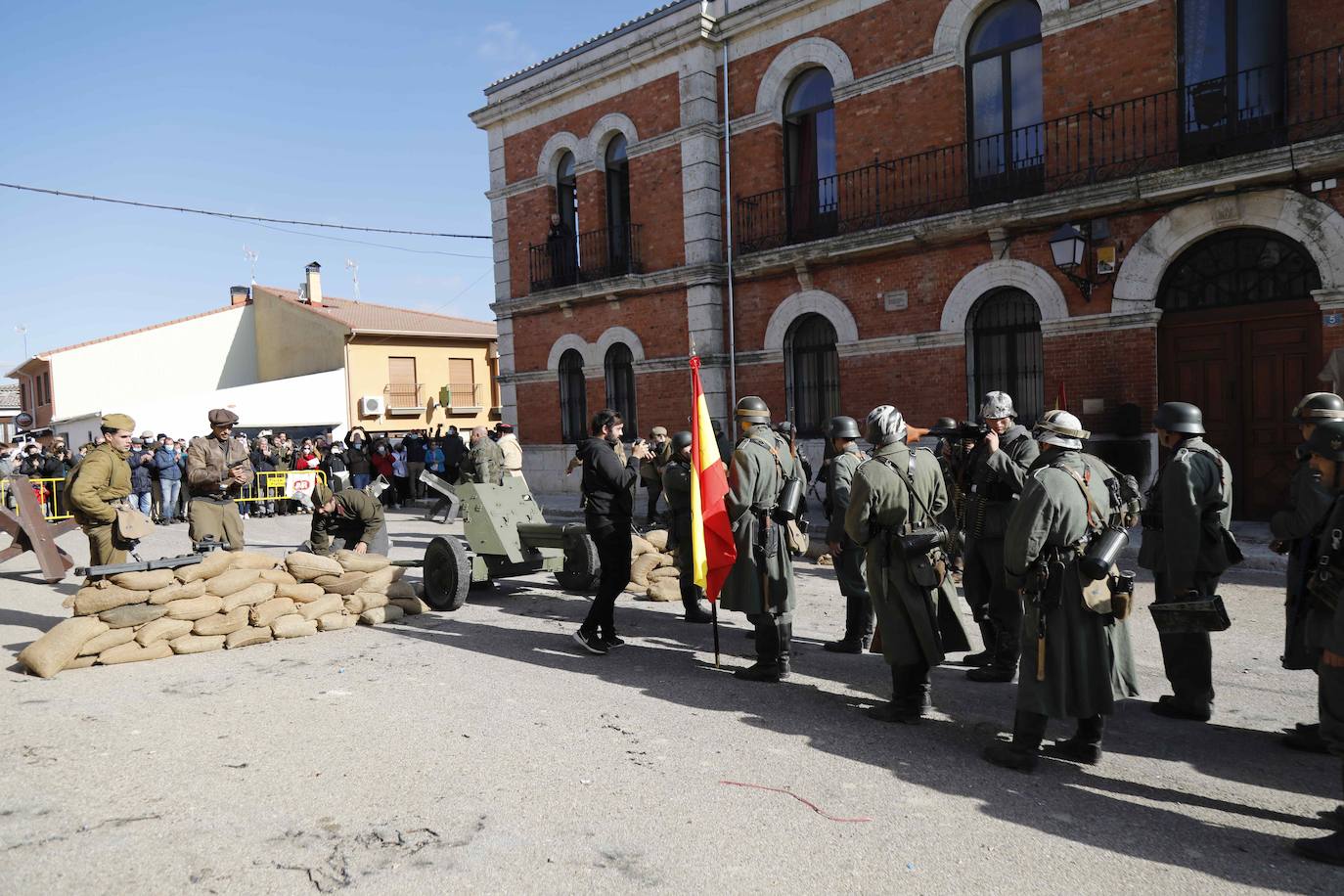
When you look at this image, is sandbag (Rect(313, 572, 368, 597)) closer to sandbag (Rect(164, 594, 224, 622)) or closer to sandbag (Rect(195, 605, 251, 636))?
sandbag (Rect(195, 605, 251, 636))

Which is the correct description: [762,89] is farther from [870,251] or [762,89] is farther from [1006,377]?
[1006,377]

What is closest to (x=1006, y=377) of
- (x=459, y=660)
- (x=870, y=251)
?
(x=870, y=251)

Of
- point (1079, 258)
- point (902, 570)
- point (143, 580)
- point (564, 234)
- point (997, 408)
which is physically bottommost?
point (143, 580)

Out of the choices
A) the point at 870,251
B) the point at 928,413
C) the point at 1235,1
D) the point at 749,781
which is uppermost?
the point at 1235,1

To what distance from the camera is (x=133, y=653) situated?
656 cm

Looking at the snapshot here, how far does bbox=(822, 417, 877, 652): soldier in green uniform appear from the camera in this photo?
21.0 ft

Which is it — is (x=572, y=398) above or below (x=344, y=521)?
above

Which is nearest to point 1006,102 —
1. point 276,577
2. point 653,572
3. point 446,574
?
point 653,572

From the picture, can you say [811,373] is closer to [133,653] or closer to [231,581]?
[231,581]

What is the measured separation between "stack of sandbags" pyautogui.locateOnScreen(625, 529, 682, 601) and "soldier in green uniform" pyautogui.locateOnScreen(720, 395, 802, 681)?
263 cm

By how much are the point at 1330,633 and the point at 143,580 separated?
7.59 m

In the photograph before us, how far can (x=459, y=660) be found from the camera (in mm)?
6449

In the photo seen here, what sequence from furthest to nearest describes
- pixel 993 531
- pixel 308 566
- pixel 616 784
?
pixel 308 566 < pixel 993 531 < pixel 616 784

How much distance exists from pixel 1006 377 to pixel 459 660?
9.50 meters
